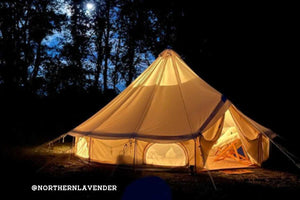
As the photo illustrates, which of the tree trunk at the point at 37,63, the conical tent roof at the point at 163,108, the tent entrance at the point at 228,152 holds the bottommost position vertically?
the tent entrance at the point at 228,152

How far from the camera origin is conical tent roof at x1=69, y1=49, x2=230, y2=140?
18.4 feet

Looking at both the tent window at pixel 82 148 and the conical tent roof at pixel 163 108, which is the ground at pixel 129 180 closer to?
the tent window at pixel 82 148

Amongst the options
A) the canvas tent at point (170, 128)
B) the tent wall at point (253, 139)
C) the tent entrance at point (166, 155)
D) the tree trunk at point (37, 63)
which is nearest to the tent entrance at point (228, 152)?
the canvas tent at point (170, 128)

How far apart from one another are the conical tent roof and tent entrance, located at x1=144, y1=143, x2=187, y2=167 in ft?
1.79

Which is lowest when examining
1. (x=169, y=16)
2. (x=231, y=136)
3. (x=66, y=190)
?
(x=66, y=190)

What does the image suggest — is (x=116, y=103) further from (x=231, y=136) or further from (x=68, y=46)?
(x=68, y=46)

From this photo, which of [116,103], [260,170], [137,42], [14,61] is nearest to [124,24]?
[137,42]

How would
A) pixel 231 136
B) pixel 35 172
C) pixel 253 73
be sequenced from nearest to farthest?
pixel 35 172 < pixel 231 136 < pixel 253 73

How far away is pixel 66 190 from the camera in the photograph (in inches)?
172

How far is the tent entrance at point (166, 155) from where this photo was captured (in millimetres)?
5855

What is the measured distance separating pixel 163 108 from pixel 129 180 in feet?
6.42

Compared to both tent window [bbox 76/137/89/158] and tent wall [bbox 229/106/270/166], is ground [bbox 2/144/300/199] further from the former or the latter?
tent wall [bbox 229/106/270/166]

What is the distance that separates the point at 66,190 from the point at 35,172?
1460mm

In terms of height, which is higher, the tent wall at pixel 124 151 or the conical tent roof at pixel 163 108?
the conical tent roof at pixel 163 108
